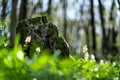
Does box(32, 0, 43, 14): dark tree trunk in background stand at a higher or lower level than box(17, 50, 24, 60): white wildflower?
higher

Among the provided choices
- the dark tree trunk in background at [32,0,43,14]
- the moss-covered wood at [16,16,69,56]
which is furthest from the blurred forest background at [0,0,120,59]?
the moss-covered wood at [16,16,69,56]

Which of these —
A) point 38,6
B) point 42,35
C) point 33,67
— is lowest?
point 33,67

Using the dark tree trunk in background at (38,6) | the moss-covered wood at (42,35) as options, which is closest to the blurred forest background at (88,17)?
the dark tree trunk in background at (38,6)

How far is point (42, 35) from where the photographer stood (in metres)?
8.98

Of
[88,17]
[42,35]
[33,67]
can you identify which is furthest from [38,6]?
[33,67]

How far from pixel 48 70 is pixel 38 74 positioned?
0.08 m

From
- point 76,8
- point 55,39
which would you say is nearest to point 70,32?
point 76,8

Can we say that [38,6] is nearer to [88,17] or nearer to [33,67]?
[88,17]

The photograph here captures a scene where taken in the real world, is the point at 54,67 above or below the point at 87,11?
below

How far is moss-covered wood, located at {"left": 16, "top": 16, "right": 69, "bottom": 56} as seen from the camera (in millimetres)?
8617

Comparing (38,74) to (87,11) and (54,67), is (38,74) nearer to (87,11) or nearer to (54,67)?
(54,67)

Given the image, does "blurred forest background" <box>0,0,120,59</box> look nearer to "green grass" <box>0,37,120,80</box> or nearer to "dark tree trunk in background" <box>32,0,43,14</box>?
"dark tree trunk in background" <box>32,0,43,14</box>

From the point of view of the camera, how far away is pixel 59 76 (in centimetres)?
267

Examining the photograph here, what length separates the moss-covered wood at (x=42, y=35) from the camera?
8617 millimetres
